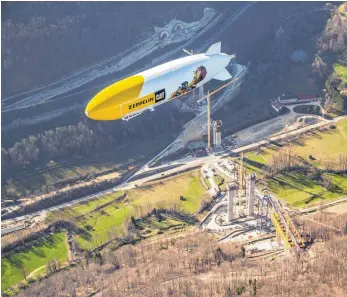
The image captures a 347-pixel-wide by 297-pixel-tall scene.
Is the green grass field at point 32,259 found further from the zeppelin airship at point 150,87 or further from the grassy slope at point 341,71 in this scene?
the grassy slope at point 341,71

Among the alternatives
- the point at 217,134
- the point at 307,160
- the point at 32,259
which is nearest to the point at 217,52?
the point at 217,134

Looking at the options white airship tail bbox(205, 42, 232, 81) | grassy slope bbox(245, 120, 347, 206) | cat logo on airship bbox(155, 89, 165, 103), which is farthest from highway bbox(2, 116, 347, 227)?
cat logo on airship bbox(155, 89, 165, 103)

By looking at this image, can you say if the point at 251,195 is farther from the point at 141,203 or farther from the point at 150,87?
the point at 150,87

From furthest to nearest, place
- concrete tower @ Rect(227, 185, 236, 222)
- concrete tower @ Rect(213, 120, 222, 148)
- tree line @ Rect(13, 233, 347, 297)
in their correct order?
concrete tower @ Rect(213, 120, 222, 148) → concrete tower @ Rect(227, 185, 236, 222) → tree line @ Rect(13, 233, 347, 297)

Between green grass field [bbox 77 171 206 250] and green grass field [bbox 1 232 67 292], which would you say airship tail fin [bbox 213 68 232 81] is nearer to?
green grass field [bbox 77 171 206 250]

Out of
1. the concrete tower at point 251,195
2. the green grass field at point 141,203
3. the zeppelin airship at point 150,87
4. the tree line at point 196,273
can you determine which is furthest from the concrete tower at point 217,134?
the tree line at point 196,273

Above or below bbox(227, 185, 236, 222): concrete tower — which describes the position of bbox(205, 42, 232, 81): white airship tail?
above

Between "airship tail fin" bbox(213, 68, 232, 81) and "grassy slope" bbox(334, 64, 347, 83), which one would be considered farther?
"grassy slope" bbox(334, 64, 347, 83)
